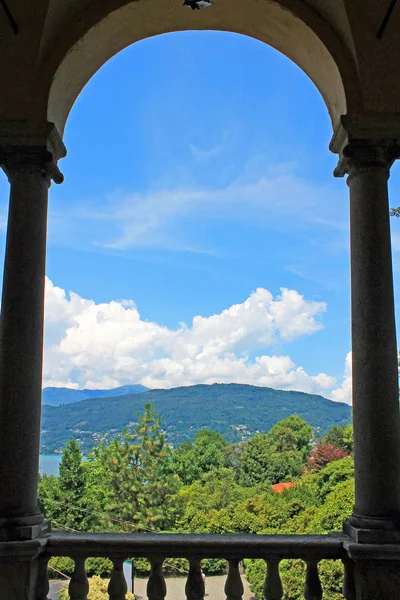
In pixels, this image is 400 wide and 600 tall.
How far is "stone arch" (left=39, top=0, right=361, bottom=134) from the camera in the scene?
847 cm

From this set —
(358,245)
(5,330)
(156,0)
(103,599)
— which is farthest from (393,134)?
(103,599)

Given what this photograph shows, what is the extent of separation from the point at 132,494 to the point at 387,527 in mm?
70701

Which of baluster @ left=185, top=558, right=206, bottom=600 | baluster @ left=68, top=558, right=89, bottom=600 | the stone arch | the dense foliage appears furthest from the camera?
the dense foliage

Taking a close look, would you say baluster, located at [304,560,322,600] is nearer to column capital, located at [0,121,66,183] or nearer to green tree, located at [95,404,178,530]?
column capital, located at [0,121,66,183]

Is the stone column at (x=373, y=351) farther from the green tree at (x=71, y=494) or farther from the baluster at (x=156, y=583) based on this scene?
the green tree at (x=71, y=494)

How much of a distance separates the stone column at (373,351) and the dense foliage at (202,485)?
4400cm

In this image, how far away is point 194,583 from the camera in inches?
278

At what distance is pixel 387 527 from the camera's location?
22.6 feet

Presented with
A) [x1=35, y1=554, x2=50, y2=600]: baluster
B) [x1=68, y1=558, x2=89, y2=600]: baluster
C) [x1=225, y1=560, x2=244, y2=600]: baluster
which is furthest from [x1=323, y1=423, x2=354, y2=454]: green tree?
[x1=35, y1=554, x2=50, y2=600]: baluster

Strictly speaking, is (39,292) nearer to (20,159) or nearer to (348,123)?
(20,159)

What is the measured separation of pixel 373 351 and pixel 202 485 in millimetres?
75902

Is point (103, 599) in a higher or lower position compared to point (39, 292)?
lower

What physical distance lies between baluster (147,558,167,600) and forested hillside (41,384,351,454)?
96021 millimetres

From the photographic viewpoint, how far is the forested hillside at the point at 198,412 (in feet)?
386
